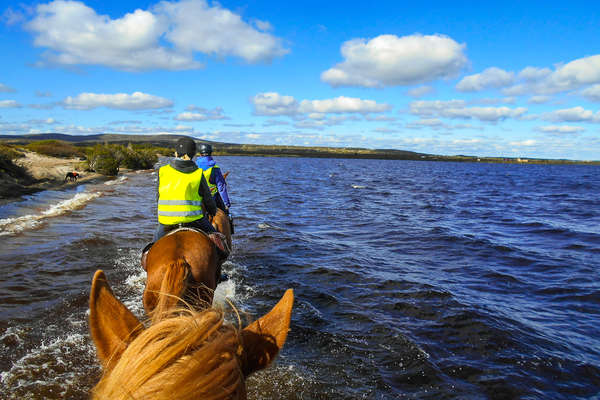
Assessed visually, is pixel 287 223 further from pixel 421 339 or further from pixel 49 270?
pixel 421 339

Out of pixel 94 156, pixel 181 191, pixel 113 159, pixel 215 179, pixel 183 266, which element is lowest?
pixel 113 159

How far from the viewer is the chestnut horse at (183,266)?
3732mm

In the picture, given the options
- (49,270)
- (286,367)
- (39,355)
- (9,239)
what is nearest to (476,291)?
(286,367)

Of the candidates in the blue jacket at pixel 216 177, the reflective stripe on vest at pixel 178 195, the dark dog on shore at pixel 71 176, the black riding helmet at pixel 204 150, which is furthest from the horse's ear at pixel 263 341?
the dark dog on shore at pixel 71 176

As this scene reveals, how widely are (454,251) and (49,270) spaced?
12.1 meters

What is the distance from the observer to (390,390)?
15.9 ft

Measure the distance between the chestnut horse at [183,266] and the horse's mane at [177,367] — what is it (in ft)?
8.22

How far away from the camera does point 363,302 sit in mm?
7879

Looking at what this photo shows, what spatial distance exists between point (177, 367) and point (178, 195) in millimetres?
4356

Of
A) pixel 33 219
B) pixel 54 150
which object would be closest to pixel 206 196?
pixel 33 219

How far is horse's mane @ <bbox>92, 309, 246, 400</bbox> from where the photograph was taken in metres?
1.07

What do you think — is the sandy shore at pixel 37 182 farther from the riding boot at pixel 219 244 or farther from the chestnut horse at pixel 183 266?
the chestnut horse at pixel 183 266

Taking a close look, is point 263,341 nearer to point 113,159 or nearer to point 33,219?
point 33,219

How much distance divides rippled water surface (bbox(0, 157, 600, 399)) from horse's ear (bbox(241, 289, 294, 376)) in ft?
10.2
